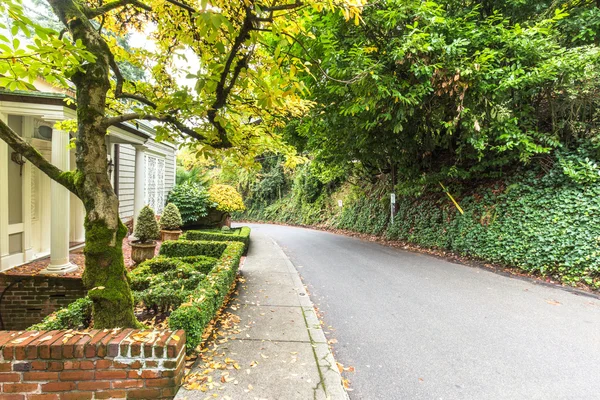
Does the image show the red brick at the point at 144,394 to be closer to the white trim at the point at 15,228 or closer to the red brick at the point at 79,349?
the red brick at the point at 79,349

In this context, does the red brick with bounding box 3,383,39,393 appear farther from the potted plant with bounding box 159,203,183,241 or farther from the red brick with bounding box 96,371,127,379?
the potted plant with bounding box 159,203,183,241

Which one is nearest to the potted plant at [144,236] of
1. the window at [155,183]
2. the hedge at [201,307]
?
the hedge at [201,307]

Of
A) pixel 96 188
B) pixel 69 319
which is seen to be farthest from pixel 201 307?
pixel 96 188

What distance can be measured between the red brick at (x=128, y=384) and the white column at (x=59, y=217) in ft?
13.5

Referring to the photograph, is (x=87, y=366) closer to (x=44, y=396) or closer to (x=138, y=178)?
(x=44, y=396)

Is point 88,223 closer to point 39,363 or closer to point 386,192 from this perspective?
point 39,363

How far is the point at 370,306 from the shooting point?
183 inches

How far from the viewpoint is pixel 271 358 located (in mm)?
2965

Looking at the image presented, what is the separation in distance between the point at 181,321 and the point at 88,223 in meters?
1.23

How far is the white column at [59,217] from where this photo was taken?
520 centimetres

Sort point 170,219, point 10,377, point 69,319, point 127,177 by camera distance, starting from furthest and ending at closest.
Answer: point 127,177, point 170,219, point 69,319, point 10,377

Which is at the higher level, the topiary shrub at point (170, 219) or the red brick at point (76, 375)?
the topiary shrub at point (170, 219)

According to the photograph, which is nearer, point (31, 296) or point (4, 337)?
point (4, 337)

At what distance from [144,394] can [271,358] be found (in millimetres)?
1148
